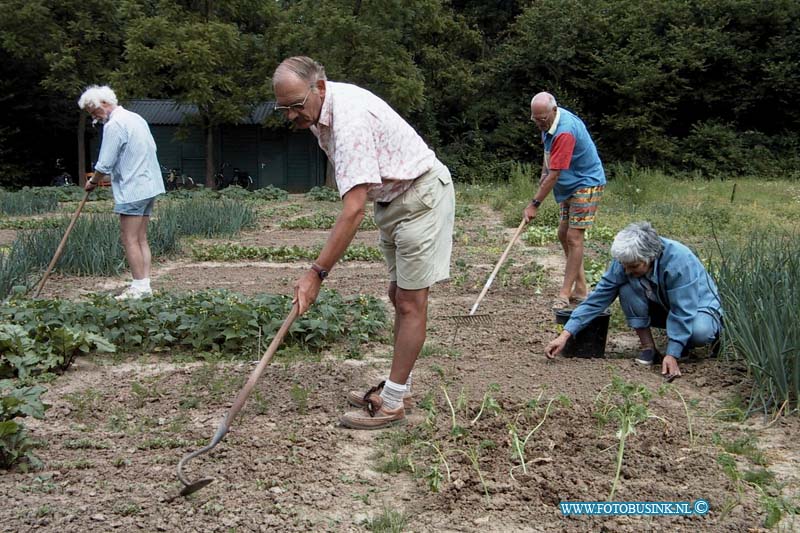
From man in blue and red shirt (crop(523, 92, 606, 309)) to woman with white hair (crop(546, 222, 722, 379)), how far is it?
1337mm

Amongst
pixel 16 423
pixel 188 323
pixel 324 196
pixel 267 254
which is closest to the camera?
pixel 16 423

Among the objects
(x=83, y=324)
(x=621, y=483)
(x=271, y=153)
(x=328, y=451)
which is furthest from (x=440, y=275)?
(x=271, y=153)

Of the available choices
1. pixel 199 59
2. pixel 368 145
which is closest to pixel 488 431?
pixel 368 145

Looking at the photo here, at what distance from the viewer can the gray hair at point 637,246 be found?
4059mm

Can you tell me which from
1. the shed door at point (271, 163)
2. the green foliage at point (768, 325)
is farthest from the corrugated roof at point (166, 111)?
the green foliage at point (768, 325)

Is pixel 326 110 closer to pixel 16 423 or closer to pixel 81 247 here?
pixel 16 423

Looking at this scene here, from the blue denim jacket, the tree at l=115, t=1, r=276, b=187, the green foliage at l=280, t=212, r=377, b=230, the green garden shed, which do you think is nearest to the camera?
the blue denim jacket

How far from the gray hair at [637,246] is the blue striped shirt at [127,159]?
362 centimetres

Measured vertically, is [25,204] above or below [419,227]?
below

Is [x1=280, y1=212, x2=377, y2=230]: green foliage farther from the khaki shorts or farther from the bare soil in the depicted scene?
the khaki shorts

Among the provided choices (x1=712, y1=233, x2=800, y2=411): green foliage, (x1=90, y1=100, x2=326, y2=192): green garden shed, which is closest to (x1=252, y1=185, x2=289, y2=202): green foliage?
(x1=90, y1=100, x2=326, y2=192): green garden shed

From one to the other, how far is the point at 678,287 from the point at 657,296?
0.17 metres

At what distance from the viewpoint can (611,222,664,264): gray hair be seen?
4059mm

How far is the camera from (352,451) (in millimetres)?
3209
